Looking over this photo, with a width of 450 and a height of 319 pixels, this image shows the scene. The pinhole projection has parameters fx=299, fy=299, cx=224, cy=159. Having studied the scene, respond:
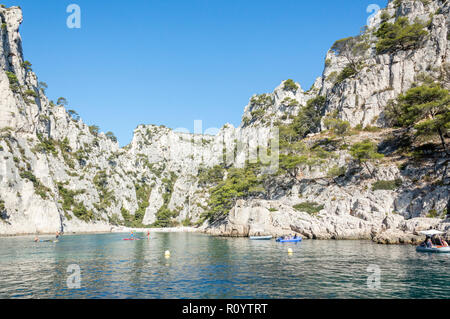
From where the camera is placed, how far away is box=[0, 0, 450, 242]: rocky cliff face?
52062 millimetres

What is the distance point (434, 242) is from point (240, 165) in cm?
8717

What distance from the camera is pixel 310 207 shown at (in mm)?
63281

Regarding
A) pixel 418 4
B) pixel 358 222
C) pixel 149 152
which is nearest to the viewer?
pixel 358 222

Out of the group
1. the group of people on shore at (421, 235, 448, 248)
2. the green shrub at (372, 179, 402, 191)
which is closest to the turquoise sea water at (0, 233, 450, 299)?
the group of people on shore at (421, 235, 448, 248)

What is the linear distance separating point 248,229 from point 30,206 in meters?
67.6

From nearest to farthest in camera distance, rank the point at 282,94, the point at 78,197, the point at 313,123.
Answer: the point at 313,123 < the point at 78,197 < the point at 282,94

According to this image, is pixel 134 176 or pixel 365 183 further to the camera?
pixel 134 176

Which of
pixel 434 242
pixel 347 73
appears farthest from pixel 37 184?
pixel 434 242

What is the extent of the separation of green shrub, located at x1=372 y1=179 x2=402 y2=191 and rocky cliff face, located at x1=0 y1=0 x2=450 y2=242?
1.53m

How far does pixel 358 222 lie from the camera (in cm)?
5038

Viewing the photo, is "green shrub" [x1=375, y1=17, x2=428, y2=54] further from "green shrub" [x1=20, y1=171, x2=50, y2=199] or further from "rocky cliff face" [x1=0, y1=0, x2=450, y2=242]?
"green shrub" [x1=20, y1=171, x2=50, y2=199]

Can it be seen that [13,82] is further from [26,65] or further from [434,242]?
[434,242]

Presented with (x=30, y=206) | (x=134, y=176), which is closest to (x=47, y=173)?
(x=30, y=206)
